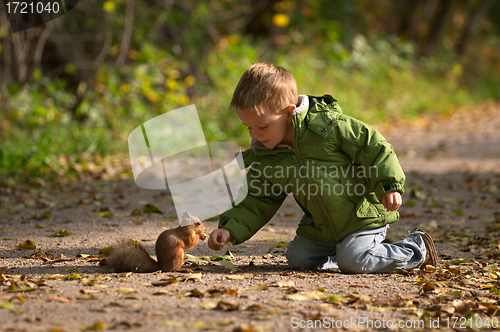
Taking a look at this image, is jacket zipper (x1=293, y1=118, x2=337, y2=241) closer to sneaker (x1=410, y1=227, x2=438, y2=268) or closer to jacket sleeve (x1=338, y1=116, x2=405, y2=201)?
Answer: jacket sleeve (x1=338, y1=116, x2=405, y2=201)

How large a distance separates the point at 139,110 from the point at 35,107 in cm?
152

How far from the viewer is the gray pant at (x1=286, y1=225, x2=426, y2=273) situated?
9.46 feet

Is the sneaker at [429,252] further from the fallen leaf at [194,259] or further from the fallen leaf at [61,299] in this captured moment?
the fallen leaf at [61,299]

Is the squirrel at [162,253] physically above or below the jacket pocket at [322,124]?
below

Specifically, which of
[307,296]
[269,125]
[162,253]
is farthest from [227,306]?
[269,125]

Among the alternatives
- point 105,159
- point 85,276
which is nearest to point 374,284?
point 85,276

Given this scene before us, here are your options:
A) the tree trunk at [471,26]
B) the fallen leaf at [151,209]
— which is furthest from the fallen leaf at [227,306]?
the tree trunk at [471,26]

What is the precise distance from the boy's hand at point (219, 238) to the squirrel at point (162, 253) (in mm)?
65

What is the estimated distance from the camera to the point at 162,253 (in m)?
2.75

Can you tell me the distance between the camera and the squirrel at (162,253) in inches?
107

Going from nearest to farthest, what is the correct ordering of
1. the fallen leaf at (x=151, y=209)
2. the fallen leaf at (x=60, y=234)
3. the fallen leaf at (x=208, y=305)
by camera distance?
1. the fallen leaf at (x=208, y=305)
2. the fallen leaf at (x=60, y=234)
3. the fallen leaf at (x=151, y=209)

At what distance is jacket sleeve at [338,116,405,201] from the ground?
52 centimetres

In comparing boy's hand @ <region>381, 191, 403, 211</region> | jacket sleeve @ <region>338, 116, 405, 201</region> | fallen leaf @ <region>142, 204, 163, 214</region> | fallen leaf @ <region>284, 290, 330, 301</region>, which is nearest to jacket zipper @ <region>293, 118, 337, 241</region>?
jacket sleeve @ <region>338, 116, 405, 201</region>

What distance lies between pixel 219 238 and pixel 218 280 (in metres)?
0.24
